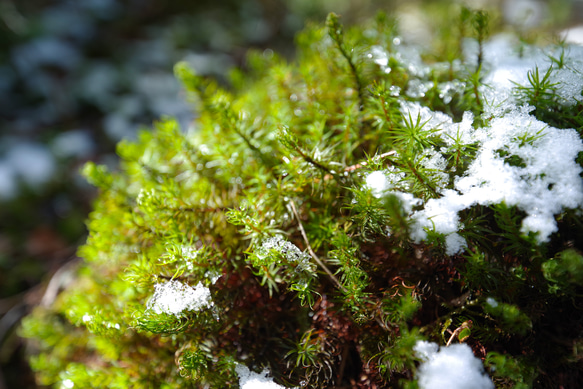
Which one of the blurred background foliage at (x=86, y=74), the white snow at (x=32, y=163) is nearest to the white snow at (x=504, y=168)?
the blurred background foliage at (x=86, y=74)

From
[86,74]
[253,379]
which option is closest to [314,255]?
[253,379]

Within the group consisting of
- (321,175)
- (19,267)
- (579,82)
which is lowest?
(19,267)

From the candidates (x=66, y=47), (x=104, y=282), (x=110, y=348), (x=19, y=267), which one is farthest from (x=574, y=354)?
(x=66, y=47)

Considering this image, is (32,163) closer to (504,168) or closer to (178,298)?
(178,298)

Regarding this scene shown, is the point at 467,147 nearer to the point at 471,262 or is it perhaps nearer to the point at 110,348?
the point at 471,262

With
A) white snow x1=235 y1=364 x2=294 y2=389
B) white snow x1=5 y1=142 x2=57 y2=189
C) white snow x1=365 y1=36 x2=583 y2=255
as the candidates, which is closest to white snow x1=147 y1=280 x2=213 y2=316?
white snow x1=235 y1=364 x2=294 y2=389

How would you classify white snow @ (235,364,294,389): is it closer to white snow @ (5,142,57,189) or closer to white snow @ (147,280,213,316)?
white snow @ (147,280,213,316)
